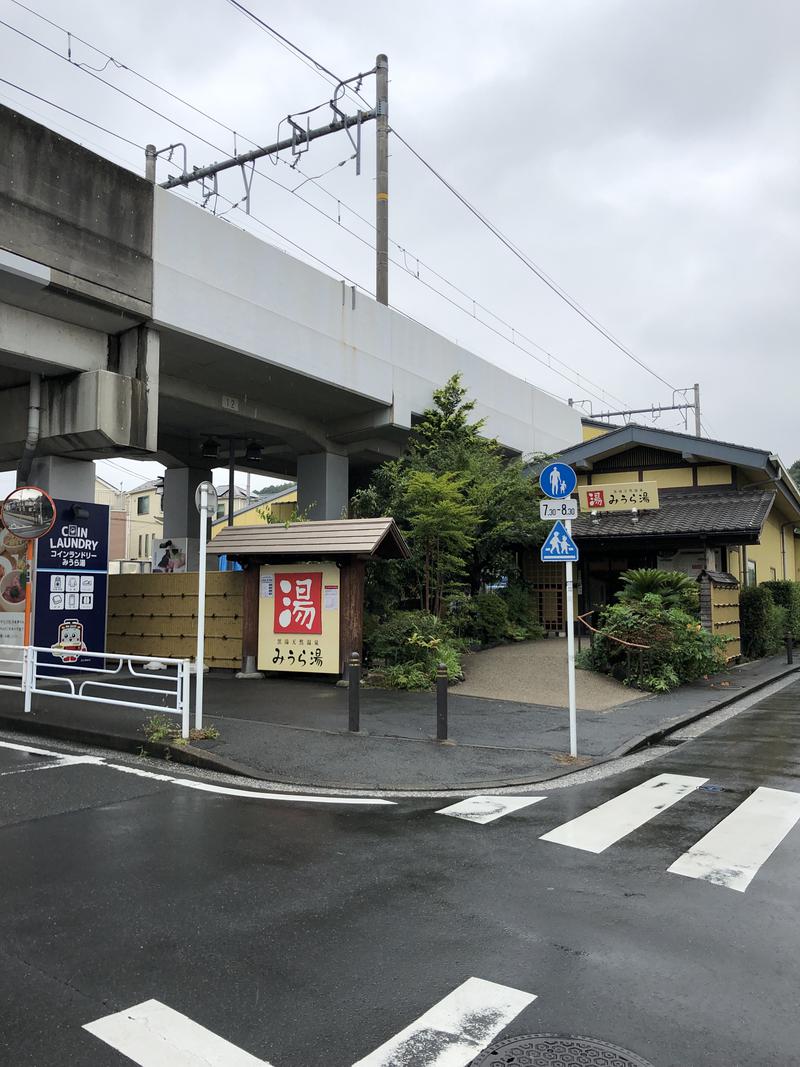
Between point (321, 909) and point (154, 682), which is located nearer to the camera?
point (321, 909)

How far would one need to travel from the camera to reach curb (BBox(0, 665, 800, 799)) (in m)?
7.09

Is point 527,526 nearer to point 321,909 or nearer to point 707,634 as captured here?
point 707,634

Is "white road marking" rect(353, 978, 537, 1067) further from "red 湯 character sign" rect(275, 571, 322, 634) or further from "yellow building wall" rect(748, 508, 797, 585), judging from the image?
"yellow building wall" rect(748, 508, 797, 585)

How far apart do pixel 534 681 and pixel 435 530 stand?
12.5 feet

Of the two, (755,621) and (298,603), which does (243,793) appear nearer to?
(298,603)

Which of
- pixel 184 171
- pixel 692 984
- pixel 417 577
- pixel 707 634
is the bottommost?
pixel 692 984

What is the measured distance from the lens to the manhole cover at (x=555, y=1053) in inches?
109

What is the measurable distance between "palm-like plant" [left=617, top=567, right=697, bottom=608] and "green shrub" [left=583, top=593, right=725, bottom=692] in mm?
578

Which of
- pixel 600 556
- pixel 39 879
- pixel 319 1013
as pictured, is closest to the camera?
pixel 319 1013

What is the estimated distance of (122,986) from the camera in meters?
3.33

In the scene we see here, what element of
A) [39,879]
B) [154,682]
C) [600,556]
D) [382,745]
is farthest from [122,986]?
[600,556]

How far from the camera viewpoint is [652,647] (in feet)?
45.0

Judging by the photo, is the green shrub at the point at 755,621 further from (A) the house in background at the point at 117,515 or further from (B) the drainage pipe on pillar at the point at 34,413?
(A) the house in background at the point at 117,515

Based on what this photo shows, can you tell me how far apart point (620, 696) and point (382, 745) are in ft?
18.9
